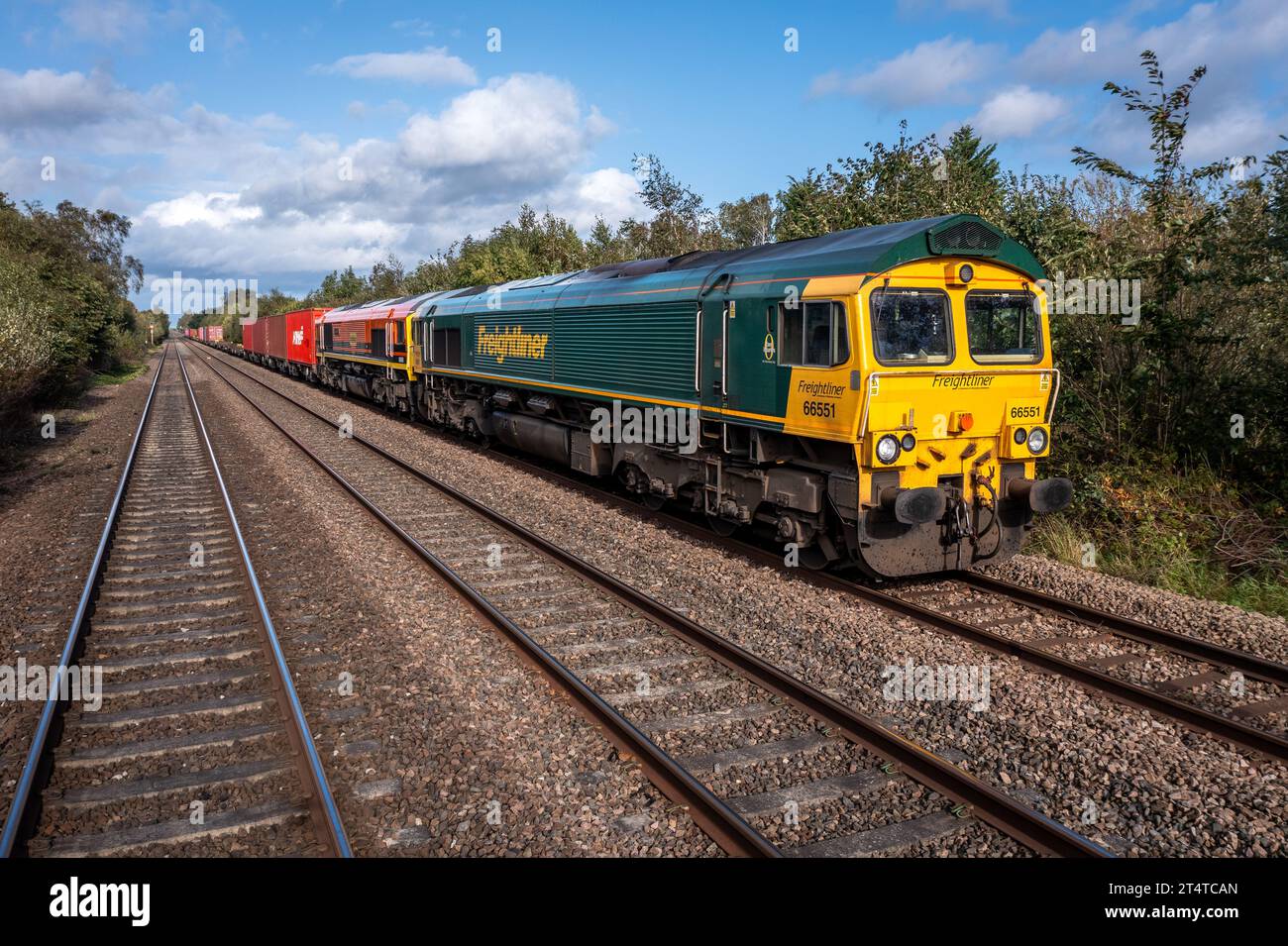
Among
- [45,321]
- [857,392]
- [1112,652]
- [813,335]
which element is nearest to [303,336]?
[45,321]

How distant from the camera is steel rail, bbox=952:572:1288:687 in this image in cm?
643

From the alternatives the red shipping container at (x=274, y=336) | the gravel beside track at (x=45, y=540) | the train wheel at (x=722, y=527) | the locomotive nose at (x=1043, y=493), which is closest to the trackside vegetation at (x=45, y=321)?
the gravel beside track at (x=45, y=540)

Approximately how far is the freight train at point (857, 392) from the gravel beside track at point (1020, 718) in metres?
0.79

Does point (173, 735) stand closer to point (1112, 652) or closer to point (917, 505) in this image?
point (917, 505)

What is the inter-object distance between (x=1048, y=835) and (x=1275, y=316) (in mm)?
8903

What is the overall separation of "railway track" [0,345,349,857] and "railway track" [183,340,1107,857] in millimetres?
1826

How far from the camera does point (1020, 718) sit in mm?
5680

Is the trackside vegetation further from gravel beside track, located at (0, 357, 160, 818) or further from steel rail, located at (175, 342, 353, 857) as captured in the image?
steel rail, located at (175, 342, 353, 857)

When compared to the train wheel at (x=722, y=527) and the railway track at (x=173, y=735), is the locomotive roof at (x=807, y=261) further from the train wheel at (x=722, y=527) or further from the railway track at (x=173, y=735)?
the railway track at (x=173, y=735)

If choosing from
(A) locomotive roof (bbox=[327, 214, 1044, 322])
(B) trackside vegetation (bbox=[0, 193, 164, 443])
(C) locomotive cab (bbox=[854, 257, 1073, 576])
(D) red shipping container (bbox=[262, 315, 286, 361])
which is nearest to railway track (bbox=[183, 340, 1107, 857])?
(C) locomotive cab (bbox=[854, 257, 1073, 576])

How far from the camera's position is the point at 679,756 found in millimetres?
5191

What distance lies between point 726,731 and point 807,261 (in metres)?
5.02

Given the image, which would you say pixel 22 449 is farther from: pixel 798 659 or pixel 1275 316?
pixel 1275 316
